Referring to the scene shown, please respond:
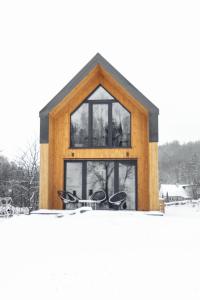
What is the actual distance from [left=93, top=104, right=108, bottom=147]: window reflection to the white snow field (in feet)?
17.3

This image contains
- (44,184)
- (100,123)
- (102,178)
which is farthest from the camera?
(100,123)

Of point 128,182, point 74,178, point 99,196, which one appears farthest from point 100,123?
point 99,196

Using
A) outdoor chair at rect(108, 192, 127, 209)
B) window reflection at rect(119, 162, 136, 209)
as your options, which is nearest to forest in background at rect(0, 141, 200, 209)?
outdoor chair at rect(108, 192, 127, 209)

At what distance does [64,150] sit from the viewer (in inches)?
559

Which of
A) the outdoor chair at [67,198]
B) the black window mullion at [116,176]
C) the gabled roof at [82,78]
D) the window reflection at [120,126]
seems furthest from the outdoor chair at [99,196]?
the gabled roof at [82,78]

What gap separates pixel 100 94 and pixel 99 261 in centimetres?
965

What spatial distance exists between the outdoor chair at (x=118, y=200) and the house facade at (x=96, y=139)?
29cm

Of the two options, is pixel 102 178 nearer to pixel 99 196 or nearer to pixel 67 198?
pixel 99 196

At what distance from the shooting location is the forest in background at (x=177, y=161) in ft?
257

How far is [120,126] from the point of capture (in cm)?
1424

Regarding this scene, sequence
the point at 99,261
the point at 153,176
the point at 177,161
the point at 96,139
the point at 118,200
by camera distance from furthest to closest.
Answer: the point at 177,161 < the point at 96,139 < the point at 118,200 < the point at 153,176 < the point at 99,261

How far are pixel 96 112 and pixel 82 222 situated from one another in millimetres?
6083

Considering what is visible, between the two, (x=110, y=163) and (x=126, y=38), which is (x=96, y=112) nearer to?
(x=110, y=163)

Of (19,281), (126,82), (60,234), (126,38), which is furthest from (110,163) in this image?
(126,38)
